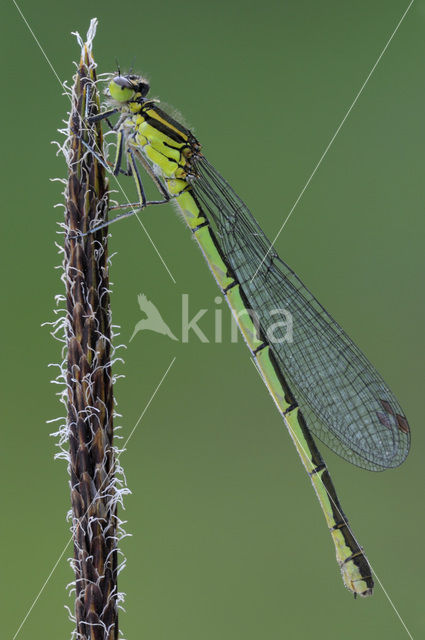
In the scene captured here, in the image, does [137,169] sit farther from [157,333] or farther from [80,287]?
[80,287]

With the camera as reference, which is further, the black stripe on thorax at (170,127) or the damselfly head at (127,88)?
the black stripe on thorax at (170,127)

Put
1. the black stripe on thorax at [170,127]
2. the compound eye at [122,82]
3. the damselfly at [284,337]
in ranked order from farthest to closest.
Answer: the damselfly at [284,337] → the black stripe on thorax at [170,127] → the compound eye at [122,82]

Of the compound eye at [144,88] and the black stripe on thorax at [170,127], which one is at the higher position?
the compound eye at [144,88]

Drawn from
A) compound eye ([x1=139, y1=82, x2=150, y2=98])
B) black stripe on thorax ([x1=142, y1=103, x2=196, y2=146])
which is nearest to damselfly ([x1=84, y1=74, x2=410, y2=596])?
black stripe on thorax ([x1=142, y1=103, x2=196, y2=146])

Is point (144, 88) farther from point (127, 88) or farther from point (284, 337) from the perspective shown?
point (284, 337)

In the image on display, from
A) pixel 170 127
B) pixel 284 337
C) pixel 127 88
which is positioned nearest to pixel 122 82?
pixel 127 88

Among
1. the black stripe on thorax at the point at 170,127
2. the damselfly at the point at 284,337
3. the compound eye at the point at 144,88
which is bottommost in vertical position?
the damselfly at the point at 284,337

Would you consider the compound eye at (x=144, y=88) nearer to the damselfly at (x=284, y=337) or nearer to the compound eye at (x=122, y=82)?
the compound eye at (x=122, y=82)

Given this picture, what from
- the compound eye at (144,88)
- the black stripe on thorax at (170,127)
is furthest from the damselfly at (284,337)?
the compound eye at (144,88)
